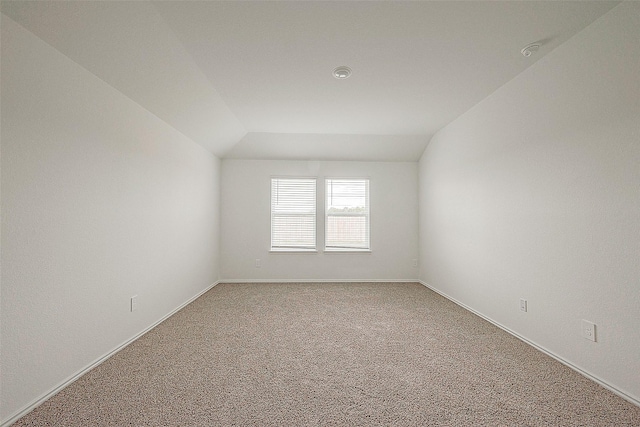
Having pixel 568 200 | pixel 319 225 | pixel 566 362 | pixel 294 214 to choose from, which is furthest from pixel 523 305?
pixel 294 214

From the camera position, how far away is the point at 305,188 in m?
5.04

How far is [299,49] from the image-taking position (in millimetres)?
2164

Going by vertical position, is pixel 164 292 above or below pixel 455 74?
below

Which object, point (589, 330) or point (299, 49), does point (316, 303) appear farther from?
point (299, 49)

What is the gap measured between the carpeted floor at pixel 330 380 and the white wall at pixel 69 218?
25 centimetres

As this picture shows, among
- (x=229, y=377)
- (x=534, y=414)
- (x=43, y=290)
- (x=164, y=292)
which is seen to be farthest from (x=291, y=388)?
(x=164, y=292)

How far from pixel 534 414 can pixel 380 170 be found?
155 inches

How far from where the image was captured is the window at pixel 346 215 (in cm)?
504

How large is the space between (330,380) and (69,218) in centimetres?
209

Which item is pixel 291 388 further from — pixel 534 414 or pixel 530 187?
pixel 530 187

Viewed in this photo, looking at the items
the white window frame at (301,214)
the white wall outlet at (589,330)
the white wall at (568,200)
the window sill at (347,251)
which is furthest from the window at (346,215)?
the white wall outlet at (589,330)

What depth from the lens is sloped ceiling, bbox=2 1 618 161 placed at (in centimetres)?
173

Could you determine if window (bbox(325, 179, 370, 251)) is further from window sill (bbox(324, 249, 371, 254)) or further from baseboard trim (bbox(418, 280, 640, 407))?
baseboard trim (bbox(418, 280, 640, 407))

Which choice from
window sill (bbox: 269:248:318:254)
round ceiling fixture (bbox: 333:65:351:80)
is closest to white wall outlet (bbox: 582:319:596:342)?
round ceiling fixture (bbox: 333:65:351:80)
